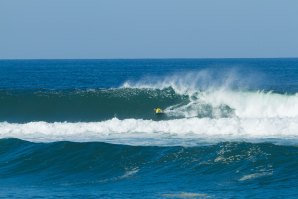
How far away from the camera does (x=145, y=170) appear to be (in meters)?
19.0

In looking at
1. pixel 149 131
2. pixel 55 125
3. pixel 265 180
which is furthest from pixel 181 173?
pixel 55 125

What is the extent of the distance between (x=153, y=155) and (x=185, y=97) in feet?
55.4

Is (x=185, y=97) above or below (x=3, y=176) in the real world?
above

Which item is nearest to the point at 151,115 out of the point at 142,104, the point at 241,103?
the point at 142,104

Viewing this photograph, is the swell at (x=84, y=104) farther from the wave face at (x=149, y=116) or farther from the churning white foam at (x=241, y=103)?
the churning white foam at (x=241, y=103)

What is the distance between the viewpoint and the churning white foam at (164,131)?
2403 cm

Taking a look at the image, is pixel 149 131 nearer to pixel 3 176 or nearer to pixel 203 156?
pixel 203 156

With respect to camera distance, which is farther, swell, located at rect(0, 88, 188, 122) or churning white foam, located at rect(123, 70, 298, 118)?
swell, located at rect(0, 88, 188, 122)

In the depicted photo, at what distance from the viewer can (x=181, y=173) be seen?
18.4 metres

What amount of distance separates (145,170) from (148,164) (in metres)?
0.63

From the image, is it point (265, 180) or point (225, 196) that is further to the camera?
point (265, 180)

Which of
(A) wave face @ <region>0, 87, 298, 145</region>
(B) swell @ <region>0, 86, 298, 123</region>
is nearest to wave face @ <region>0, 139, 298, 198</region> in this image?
(A) wave face @ <region>0, 87, 298, 145</region>

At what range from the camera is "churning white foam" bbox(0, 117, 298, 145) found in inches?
946

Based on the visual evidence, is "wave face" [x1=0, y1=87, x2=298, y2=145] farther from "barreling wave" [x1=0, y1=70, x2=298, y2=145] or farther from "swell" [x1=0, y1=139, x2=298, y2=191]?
"swell" [x1=0, y1=139, x2=298, y2=191]
